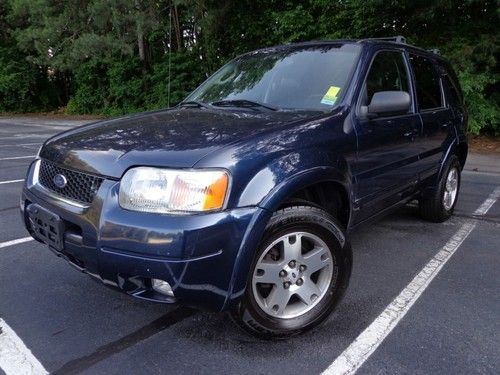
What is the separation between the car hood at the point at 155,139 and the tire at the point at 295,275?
55cm

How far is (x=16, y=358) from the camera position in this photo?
98.1 inches

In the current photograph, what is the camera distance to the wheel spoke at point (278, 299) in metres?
2.60

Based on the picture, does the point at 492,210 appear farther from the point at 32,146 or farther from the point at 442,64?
the point at 32,146

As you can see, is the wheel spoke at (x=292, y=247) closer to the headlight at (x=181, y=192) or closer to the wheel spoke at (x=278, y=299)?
the wheel spoke at (x=278, y=299)

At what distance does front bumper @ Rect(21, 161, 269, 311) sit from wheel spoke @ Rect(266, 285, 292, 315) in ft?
1.09

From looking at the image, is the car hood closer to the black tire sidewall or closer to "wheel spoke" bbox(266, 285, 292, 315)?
"wheel spoke" bbox(266, 285, 292, 315)

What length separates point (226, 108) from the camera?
3.40 metres

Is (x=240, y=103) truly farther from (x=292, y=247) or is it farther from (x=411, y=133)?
(x=411, y=133)

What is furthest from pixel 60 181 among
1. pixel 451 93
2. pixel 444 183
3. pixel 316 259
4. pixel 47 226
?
pixel 451 93

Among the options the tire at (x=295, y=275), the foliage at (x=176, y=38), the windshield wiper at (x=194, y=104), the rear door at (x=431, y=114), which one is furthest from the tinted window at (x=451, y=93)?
the foliage at (x=176, y=38)

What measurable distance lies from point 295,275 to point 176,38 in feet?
70.4

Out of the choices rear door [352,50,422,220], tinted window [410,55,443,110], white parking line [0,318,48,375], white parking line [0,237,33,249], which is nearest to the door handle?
rear door [352,50,422,220]

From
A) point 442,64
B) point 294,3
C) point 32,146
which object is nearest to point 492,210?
point 442,64

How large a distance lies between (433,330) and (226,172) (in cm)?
165
